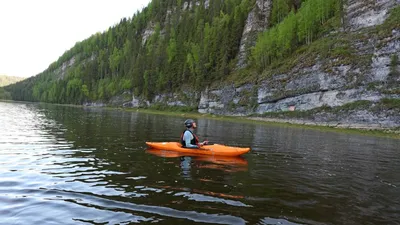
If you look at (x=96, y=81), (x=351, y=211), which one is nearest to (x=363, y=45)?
(x=351, y=211)

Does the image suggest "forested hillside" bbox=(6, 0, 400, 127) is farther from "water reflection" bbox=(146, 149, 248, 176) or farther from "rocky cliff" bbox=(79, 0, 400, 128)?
"water reflection" bbox=(146, 149, 248, 176)

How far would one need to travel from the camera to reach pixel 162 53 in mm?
114438

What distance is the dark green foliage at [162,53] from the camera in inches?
3415

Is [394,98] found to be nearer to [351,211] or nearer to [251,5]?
[351,211]

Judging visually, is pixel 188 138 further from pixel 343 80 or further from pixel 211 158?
pixel 343 80

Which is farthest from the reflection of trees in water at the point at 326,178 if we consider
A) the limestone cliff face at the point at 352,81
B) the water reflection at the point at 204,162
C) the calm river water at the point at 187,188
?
the limestone cliff face at the point at 352,81

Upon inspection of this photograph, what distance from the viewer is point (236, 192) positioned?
898cm

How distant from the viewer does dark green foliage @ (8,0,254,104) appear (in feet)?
285

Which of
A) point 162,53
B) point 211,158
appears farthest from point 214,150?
point 162,53

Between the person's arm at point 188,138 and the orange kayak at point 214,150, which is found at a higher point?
the person's arm at point 188,138

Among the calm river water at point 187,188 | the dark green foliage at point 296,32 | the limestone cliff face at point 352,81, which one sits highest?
the dark green foliage at point 296,32

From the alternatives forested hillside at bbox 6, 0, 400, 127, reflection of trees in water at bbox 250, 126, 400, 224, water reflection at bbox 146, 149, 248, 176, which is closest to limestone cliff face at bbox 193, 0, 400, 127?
forested hillside at bbox 6, 0, 400, 127

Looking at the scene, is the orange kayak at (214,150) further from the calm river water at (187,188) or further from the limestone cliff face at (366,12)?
the limestone cliff face at (366,12)

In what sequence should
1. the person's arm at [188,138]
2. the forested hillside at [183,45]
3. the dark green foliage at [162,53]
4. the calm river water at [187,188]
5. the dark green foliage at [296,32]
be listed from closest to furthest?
the calm river water at [187,188]
the person's arm at [188,138]
the dark green foliage at [296,32]
the forested hillside at [183,45]
the dark green foliage at [162,53]
